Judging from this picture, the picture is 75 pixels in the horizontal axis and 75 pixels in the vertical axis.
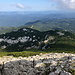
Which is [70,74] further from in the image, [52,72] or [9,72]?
[9,72]

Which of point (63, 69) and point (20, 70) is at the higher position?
point (63, 69)

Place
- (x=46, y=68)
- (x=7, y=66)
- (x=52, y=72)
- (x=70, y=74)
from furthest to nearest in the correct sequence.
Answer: (x=7, y=66)
(x=46, y=68)
(x=52, y=72)
(x=70, y=74)

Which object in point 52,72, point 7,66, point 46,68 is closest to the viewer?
point 52,72

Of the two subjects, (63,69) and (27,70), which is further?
(27,70)

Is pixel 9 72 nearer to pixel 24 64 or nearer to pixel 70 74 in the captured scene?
pixel 24 64

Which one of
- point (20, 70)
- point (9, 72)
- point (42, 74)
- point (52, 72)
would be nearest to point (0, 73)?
point (9, 72)

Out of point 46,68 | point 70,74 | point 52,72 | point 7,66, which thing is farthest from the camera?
point 7,66

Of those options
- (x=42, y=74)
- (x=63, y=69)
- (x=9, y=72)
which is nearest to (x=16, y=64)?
(x=9, y=72)

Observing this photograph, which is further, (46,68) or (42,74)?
(46,68)

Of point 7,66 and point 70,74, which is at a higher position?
point 70,74
